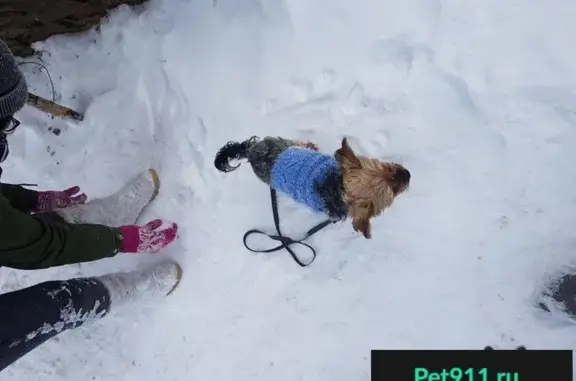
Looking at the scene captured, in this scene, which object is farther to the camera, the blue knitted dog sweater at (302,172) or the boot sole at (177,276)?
the boot sole at (177,276)

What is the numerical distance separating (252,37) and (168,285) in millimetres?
1490

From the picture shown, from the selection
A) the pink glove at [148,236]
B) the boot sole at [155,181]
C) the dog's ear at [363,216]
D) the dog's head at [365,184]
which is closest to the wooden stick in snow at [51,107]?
the boot sole at [155,181]

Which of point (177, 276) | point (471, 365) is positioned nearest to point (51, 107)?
point (177, 276)

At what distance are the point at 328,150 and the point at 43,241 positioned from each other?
60.9 inches

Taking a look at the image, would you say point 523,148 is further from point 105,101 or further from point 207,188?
point 105,101

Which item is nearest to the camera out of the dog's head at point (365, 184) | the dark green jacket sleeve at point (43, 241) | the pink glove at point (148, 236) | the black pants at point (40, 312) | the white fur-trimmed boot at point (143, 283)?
the dark green jacket sleeve at point (43, 241)

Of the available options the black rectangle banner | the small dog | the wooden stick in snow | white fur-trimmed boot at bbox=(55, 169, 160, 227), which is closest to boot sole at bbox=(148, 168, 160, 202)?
white fur-trimmed boot at bbox=(55, 169, 160, 227)

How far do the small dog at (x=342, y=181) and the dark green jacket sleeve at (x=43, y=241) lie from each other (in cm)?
84

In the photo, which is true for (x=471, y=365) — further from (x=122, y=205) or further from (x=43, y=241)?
(x=43, y=241)

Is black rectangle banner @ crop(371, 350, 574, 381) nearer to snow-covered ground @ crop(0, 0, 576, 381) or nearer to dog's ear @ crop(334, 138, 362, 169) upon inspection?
snow-covered ground @ crop(0, 0, 576, 381)

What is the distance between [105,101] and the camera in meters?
3.30

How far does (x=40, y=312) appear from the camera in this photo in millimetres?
2303

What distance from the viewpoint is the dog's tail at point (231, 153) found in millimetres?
2848

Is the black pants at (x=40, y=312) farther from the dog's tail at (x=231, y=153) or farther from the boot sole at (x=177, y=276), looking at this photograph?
the dog's tail at (x=231, y=153)
